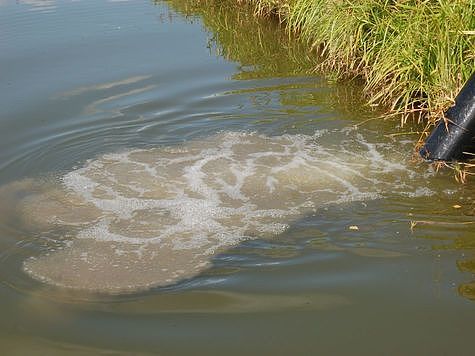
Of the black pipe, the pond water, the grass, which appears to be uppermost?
the grass

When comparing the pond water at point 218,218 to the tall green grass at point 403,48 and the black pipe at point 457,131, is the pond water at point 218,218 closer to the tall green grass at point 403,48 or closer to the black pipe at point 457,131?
the black pipe at point 457,131

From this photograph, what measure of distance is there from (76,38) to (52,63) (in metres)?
1.35

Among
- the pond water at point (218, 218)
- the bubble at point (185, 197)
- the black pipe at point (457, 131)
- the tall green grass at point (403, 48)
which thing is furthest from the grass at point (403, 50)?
the bubble at point (185, 197)

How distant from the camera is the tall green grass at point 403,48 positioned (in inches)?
229

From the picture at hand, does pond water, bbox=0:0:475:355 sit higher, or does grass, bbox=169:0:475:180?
grass, bbox=169:0:475:180

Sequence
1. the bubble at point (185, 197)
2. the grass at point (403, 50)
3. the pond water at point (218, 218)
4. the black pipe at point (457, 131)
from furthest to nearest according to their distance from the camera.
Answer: the grass at point (403, 50) → the black pipe at point (457, 131) → the bubble at point (185, 197) → the pond water at point (218, 218)

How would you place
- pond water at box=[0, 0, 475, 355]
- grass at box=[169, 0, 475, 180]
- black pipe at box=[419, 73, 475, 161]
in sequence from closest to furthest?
pond water at box=[0, 0, 475, 355]
black pipe at box=[419, 73, 475, 161]
grass at box=[169, 0, 475, 180]

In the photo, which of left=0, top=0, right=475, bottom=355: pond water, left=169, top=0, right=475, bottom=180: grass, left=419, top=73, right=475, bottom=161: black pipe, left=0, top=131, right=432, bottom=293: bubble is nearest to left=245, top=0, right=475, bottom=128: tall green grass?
left=169, top=0, right=475, bottom=180: grass

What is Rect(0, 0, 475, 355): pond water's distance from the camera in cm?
342

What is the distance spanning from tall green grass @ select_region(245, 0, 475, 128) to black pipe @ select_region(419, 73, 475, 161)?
24 centimetres

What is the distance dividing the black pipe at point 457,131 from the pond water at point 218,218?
0.61 ft

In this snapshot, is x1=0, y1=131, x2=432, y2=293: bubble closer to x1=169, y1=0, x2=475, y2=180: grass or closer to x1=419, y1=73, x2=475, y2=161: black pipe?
x1=419, y1=73, x2=475, y2=161: black pipe

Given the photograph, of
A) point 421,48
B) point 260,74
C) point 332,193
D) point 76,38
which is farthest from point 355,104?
point 76,38

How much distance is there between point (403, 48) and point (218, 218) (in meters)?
2.86
